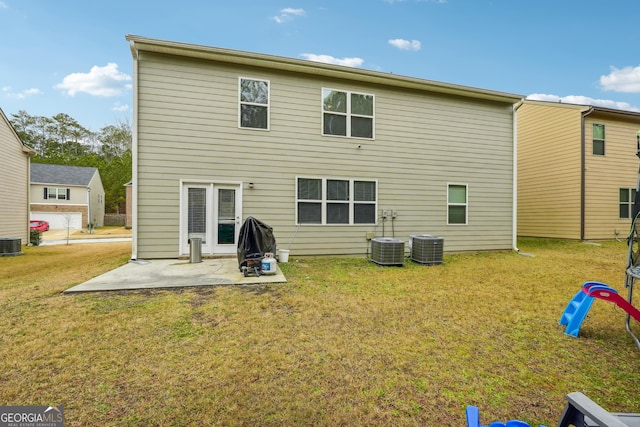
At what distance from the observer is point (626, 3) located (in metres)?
9.13

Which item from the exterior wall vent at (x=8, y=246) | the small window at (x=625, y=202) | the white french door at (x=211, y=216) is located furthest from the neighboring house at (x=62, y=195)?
the small window at (x=625, y=202)

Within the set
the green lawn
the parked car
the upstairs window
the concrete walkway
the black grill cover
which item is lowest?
the green lawn

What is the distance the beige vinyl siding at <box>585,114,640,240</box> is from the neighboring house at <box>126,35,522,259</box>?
472 centimetres

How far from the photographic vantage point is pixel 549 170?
12086mm

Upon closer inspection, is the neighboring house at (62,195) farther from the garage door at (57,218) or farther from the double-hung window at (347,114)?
the double-hung window at (347,114)

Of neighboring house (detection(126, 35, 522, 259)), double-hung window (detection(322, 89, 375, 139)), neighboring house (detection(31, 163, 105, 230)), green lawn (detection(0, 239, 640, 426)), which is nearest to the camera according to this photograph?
green lawn (detection(0, 239, 640, 426))

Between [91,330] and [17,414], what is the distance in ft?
4.39

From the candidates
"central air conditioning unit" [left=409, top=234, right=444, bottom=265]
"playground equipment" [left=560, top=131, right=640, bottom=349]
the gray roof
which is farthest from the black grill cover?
the gray roof

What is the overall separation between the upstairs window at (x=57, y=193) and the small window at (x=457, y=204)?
29.2 metres

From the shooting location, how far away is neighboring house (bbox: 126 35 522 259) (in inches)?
266

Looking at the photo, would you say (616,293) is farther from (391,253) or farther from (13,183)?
(13,183)

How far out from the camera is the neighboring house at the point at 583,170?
1111 centimetres

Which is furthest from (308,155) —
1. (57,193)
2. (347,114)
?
(57,193)

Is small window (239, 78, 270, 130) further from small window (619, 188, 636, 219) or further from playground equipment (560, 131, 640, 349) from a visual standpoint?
small window (619, 188, 636, 219)
